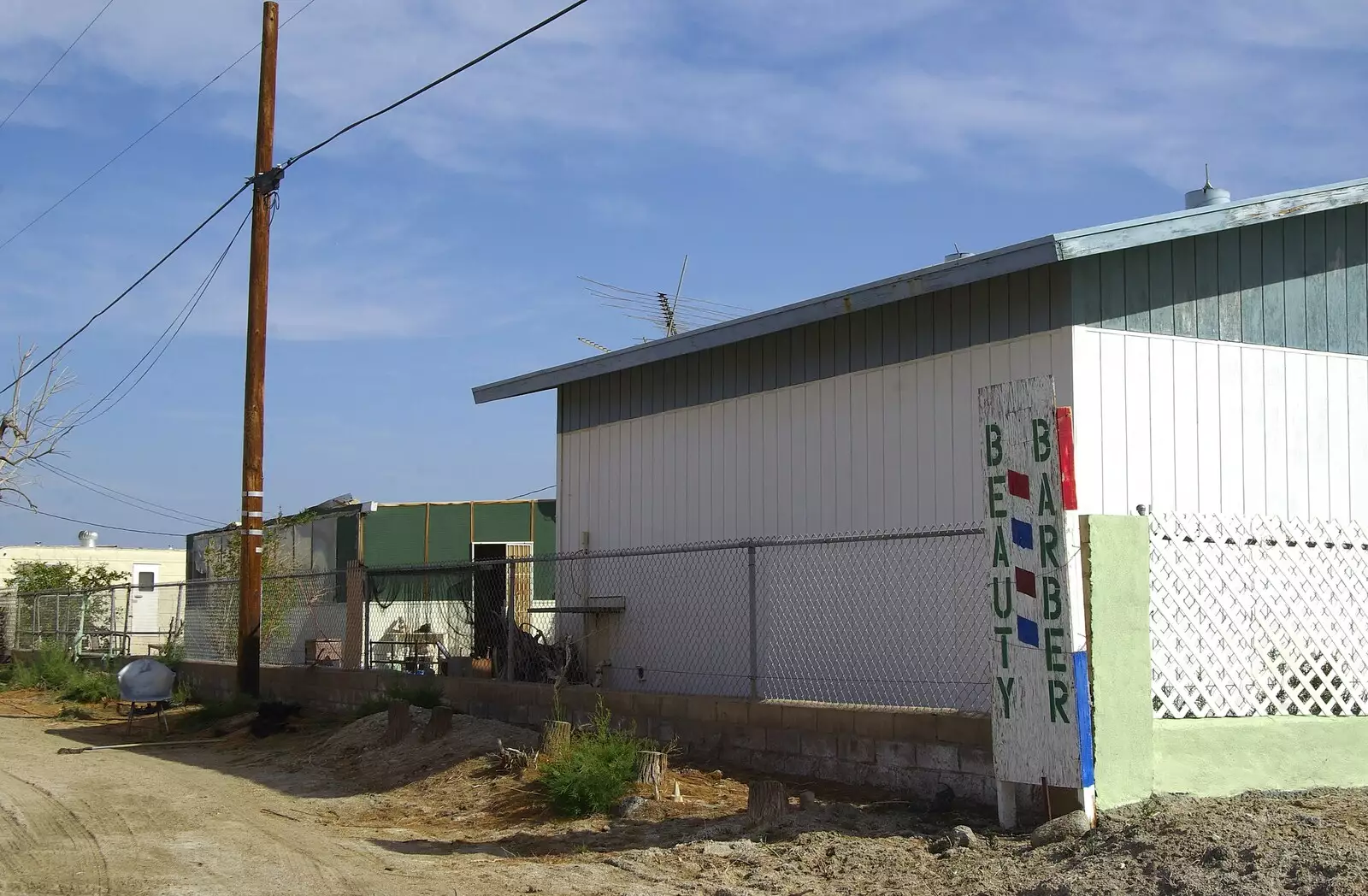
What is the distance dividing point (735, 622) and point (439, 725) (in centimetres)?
281

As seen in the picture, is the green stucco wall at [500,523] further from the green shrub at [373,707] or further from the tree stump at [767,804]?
the tree stump at [767,804]

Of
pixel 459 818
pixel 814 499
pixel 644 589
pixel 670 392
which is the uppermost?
pixel 670 392

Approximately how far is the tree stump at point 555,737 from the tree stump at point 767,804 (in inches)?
81.9

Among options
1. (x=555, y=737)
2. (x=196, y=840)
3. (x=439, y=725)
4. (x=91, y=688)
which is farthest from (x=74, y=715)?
(x=555, y=737)

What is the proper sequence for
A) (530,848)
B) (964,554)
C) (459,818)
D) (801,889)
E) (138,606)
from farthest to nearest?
1. (138,606)
2. (964,554)
3. (459,818)
4. (530,848)
5. (801,889)

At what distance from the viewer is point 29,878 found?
296 inches

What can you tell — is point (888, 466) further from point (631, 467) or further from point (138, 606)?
point (138, 606)

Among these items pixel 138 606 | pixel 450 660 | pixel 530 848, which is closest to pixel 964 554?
pixel 530 848

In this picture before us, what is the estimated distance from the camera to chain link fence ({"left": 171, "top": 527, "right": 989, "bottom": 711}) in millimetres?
10422

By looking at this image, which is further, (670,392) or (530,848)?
(670,392)

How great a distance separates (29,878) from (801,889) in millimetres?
4239

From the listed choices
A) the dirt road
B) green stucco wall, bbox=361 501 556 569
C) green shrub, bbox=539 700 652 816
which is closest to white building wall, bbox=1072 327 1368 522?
green shrub, bbox=539 700 652 816

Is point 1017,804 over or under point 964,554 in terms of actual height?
under

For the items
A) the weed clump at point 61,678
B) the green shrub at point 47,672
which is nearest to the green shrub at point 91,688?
the weed clump at point 61,678
